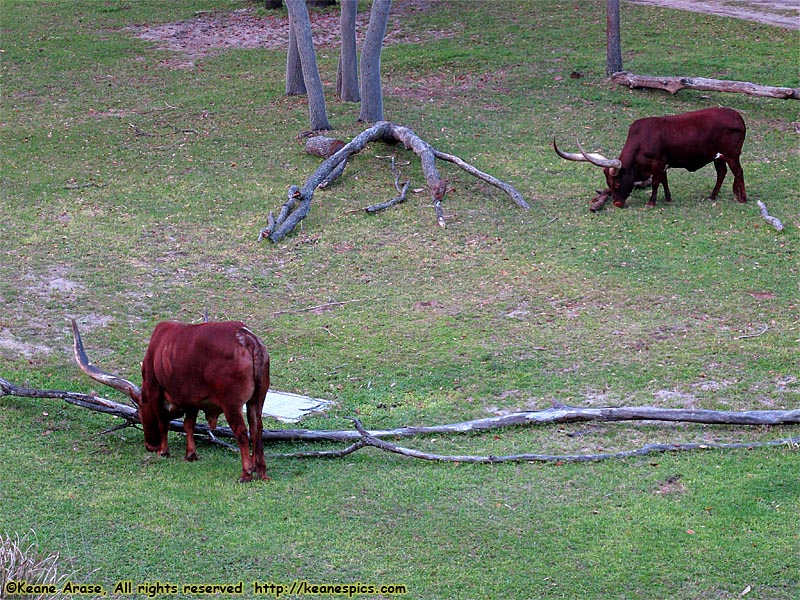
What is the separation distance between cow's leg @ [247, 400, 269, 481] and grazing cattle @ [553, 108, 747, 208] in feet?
24.0

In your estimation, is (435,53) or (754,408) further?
(435,53)

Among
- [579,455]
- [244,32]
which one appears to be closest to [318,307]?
[579,455]

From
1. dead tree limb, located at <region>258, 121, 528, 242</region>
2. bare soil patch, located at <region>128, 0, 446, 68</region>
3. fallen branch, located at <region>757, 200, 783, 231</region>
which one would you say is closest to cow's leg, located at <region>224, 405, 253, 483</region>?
dead tree limb, located at <region>258, 121, 528, 242</region>

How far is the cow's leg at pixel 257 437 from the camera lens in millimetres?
7207

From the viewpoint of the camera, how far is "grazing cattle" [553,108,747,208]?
13305mm

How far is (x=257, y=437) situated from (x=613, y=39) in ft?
46.2

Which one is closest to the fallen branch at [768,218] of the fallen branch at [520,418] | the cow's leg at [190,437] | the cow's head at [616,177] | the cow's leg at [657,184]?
the cow's leg at [657,184]

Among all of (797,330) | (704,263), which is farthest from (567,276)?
(797,330)

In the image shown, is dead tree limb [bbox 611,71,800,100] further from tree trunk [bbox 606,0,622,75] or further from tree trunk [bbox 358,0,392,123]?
tree trunk [bbox 358,0,392,123]

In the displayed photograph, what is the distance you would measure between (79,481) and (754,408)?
5520mm

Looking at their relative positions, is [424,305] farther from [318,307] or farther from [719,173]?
[719,173]

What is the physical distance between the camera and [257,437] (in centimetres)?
726

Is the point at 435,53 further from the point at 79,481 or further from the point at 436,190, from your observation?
the point at 79,481

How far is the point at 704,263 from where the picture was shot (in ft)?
39.4
